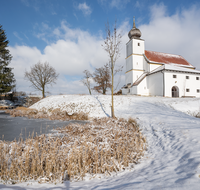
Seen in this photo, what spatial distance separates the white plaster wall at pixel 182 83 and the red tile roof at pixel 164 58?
665 centimetres

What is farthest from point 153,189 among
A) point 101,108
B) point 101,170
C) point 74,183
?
point 101,108

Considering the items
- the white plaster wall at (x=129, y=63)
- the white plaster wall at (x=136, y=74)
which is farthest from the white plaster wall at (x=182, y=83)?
the white plaster wall at (x=129, y=63)

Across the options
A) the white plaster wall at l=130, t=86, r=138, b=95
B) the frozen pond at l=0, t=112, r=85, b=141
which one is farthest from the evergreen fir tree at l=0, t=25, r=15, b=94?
the white plaster wall at l=130, t=86, r=138, b=95

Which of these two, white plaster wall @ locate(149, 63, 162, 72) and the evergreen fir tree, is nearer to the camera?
the evergreen fir tree

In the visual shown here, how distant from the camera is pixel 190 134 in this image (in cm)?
525

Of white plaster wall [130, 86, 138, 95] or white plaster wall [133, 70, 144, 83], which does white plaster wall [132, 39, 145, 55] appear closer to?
white plaster wall [133, 70, 144, 83]

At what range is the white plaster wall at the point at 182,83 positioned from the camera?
2456cm

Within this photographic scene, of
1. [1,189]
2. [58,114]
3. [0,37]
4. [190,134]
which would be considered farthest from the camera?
[0,37]

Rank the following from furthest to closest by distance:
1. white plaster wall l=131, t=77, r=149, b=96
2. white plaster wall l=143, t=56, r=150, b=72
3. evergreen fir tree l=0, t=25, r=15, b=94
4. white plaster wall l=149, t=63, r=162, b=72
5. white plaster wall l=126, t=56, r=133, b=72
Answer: white plaster wall l=126, t=56, r=133, b=72 < white plaster wall l=143, t=56, r=150, b=72 < white plaster wall l=149, t=63, r=162, b=72 < white plaster wall l=131, t=77, r=149, b=96 < evergreen fir tree l=0, t=25, r=15, b=94

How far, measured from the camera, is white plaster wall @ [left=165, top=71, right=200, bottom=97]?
2456 centimetres

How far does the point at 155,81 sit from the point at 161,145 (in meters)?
23.8

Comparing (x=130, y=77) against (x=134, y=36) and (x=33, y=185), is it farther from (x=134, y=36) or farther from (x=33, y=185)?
(x=33, y=185)

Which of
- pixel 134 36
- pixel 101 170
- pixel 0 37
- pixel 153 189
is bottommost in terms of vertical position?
pixel 101 170

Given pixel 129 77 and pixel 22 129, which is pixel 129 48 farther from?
pixel 22 129
